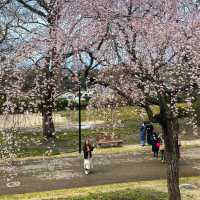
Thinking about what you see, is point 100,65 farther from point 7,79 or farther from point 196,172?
point 196,172

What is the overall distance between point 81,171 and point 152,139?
426 cm

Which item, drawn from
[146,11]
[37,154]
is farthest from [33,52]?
[37,154]

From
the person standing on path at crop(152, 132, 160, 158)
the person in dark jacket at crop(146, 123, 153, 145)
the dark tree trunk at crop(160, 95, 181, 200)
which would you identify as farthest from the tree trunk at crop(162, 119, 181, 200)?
the person in dark jacket at crop(146, 123, 153, 145)

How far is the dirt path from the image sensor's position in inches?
758

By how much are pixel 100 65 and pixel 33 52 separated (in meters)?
1.73

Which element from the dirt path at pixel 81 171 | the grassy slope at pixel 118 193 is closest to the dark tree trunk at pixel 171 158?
the grassy slope at pixel 118 193

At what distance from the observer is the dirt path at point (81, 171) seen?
758 inches

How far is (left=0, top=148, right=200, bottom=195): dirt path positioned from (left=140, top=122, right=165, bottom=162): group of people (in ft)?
1.55

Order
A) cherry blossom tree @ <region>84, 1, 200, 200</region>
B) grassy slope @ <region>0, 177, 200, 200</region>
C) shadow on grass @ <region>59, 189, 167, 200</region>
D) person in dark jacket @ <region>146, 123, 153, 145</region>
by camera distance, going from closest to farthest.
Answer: cherry blossom tree @ <region>84, 1, 200, 200</region> < shadow on grass @ <region>59, 189, 167, 200</region> < grassy slope @ <region>0, 177, 200, 200</region> < person in dark jacket @ <region>146, 123, 153, 145</region>

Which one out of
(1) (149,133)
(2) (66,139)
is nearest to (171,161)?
(1) (149,133)

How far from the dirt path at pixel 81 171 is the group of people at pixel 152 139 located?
1.55 feet

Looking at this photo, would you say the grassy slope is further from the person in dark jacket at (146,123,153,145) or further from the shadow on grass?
the person in dark jacket at (146,123,153,145)

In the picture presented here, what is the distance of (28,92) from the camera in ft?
44.3

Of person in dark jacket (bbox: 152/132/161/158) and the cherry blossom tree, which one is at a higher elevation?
the cherry blossom tree
